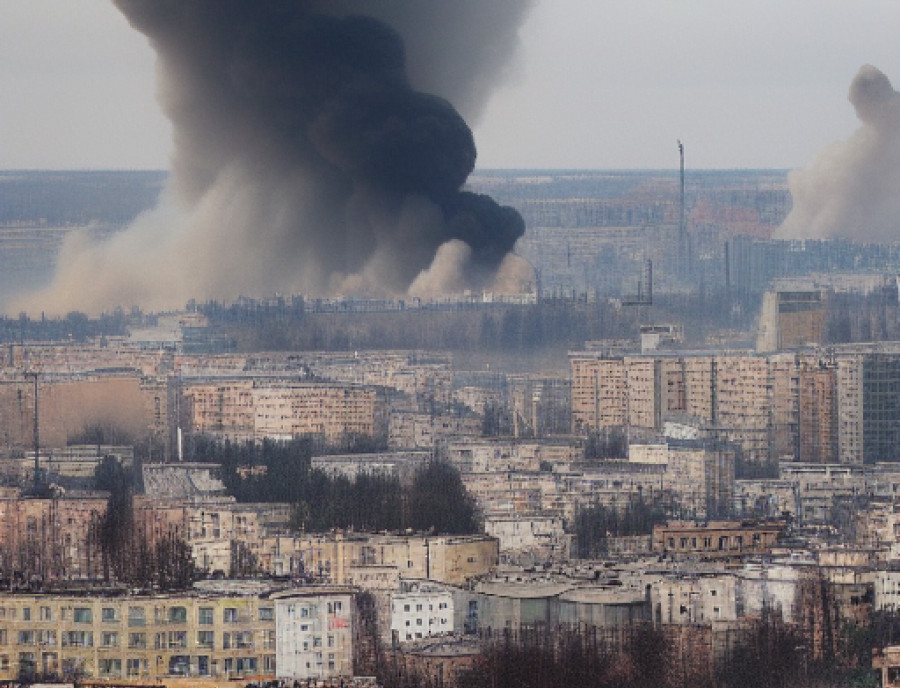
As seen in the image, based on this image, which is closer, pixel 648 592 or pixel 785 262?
pixel 648 592

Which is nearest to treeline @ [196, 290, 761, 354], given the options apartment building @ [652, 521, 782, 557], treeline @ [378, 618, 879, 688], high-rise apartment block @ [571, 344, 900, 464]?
high-rise apartment block @ [571, 344, 900, 464]

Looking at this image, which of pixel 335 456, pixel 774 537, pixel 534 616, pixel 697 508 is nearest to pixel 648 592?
pixel 534 616

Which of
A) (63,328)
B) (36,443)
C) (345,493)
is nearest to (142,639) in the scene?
(345,493)

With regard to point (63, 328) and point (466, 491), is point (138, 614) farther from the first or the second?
point (63, 328)

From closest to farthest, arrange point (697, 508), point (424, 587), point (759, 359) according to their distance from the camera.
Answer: point (424, 587)
point (697, 508)
point (759, 359)

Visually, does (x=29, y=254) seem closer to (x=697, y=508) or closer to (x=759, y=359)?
(x=759, y=359)

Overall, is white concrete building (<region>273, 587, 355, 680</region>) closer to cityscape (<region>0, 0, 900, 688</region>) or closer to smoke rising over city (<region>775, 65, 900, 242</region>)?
cityscape (<region>0, 0, 900, 688</region>)
